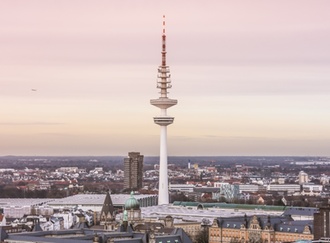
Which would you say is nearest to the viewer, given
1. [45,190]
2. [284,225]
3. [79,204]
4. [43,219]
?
[284,225]

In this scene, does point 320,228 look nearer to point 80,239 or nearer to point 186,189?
point 80,239

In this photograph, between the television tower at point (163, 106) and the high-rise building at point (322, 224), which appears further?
the television tower at point (163, 106)

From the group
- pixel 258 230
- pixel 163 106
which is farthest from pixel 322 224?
pixel 163 106

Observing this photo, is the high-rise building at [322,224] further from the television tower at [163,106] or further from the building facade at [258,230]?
the television tower at [163,106]

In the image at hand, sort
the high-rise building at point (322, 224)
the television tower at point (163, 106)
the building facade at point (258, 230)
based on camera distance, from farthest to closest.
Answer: the television tower at point (163, 106) < the building facade at point (258, 230) < the high-rise building at point (322, 224)

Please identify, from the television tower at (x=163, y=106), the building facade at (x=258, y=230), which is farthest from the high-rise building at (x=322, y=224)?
the television tower at (x=163, y=106)

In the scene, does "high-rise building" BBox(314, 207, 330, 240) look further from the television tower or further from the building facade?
the television tower

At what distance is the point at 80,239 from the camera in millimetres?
75625

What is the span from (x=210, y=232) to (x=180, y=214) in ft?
71.2

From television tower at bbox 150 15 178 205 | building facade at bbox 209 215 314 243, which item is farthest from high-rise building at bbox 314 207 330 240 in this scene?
television tower at bbox 150 15 178 205

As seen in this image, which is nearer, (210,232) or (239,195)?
(210,232)

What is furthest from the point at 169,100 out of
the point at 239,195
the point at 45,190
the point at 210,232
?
the point at 45,190

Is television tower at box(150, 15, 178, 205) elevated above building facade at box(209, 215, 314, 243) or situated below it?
above

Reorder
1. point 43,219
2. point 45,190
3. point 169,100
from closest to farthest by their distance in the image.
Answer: point 43,219 < point 169,100 < point 45,190
